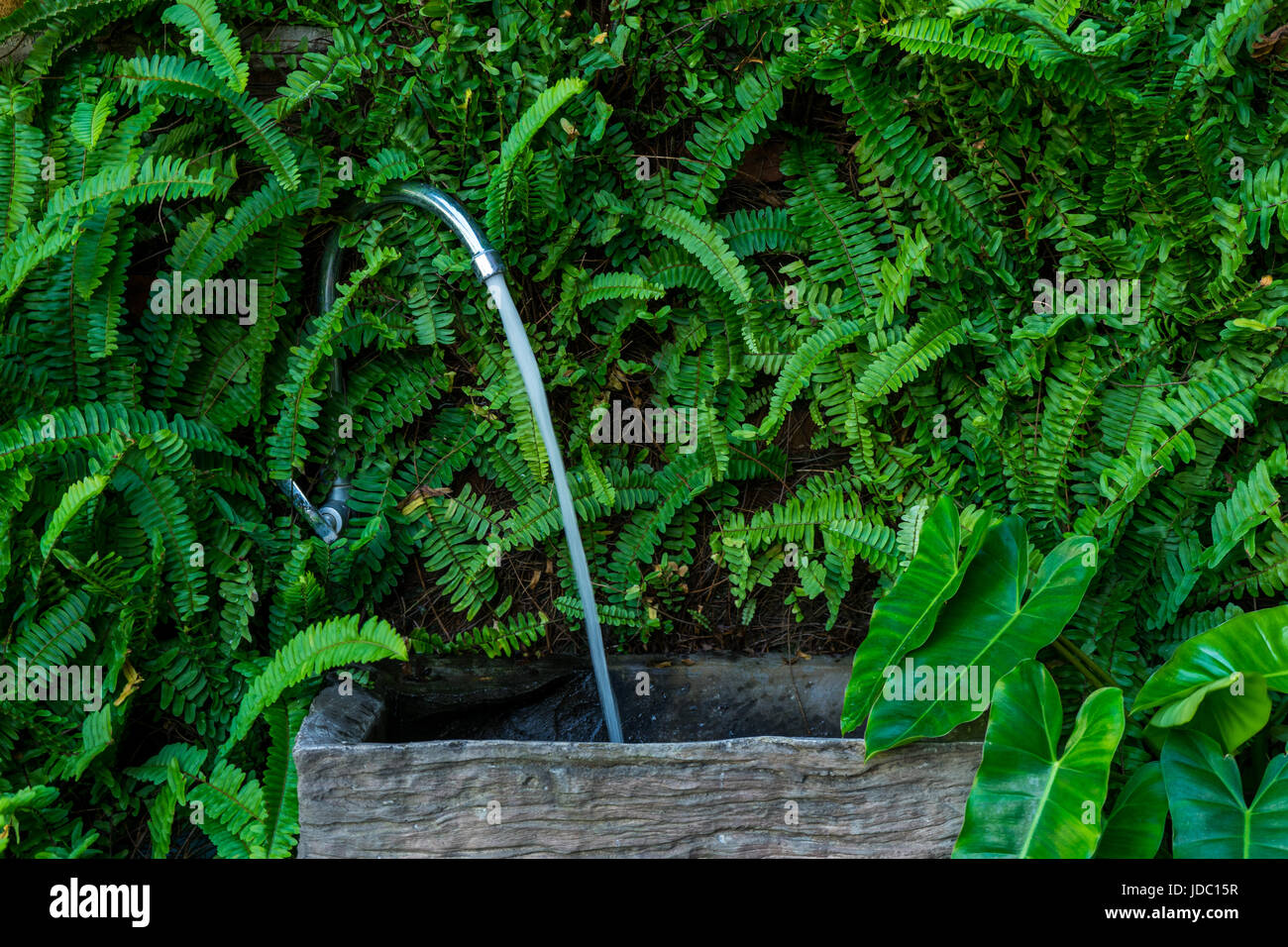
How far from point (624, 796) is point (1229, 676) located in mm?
1304

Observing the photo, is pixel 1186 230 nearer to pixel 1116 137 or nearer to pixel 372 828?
pixel 1116 137

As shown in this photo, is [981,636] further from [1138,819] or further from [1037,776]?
[1138,819]

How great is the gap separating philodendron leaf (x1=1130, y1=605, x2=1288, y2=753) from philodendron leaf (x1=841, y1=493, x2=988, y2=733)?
0.51 meters

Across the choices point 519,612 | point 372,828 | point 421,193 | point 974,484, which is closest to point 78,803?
point 372,828

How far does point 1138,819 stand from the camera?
201 centimetres

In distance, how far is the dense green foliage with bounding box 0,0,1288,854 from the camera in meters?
2.38

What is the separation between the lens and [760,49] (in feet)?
8.76

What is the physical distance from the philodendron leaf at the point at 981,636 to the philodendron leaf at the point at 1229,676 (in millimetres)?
278

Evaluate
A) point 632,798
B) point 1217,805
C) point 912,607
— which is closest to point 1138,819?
point 1217,805

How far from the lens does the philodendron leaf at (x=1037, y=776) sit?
1822 millimetres

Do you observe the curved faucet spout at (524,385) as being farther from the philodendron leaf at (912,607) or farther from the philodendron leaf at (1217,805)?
the philodendron leaf at (1217,805)

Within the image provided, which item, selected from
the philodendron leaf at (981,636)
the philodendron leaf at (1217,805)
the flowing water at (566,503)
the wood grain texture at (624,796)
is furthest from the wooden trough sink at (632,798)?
the flowing water at (566,503)

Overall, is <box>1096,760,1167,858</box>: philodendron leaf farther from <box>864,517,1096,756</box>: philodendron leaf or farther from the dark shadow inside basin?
the dark shadow inside basin

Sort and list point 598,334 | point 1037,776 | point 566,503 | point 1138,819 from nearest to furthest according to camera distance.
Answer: point 1037,776 → point 1138,819 → point 566,503 → point 598,334
